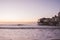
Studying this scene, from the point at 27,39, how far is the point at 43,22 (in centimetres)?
485

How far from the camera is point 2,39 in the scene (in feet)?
12.8

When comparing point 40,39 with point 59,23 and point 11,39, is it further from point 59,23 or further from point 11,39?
point 59,23

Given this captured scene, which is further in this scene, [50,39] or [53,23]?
[53,23]

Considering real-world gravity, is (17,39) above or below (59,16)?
below

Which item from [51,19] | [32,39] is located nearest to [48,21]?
[51,19]

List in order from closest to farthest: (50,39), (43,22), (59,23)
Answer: (50,39) → (59,23) → (43,22)

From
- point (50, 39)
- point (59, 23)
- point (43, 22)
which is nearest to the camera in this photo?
point (50, 39)

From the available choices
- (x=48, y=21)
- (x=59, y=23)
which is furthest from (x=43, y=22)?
(x=59, y=23)

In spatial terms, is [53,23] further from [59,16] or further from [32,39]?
[32,39]

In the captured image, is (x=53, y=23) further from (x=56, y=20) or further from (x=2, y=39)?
(x=2, y=39)

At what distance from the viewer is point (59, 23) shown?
7.96 metres

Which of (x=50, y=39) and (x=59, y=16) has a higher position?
(x=59, y=16)

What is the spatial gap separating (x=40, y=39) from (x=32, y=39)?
18cm

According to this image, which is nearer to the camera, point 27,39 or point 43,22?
point 27,39
